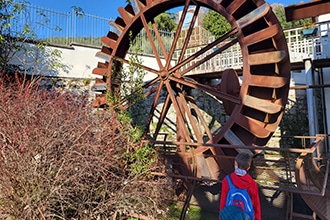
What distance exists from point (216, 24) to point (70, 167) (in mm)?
15476

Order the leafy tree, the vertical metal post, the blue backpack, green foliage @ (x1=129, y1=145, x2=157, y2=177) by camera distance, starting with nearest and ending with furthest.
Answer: the blue backpack
green foliage @ (x1=129, y1=145, x2=157, y2=177)
the vertical metal post
the leafy tree

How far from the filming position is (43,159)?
8.95ft

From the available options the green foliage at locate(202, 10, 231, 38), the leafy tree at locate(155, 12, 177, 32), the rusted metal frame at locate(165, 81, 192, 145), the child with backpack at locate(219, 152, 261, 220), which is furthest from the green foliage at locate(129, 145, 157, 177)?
the leafy tree at locate(155, 12, 177, 32)

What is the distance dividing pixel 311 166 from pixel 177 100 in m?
2.67

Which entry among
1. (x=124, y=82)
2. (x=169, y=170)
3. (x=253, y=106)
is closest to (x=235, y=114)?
(x=253, y=106)

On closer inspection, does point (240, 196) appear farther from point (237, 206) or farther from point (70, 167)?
point (70, 167)

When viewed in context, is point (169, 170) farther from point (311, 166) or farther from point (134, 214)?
point (311, 166)

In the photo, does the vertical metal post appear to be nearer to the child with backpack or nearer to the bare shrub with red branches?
the bare shrub with red branches

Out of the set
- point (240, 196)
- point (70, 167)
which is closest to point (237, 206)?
point (240, 196)

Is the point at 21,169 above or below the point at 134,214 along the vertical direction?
above

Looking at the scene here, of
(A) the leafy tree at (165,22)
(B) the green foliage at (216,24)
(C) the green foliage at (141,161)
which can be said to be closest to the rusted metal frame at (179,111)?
(C) the green foliage at (141,161)

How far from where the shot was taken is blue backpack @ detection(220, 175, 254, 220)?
194cm

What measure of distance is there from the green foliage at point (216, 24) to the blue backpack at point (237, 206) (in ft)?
48.3

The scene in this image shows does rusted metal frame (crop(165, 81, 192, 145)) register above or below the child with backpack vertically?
above
